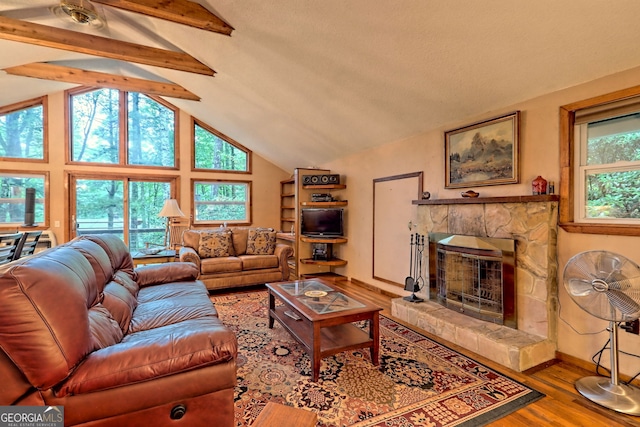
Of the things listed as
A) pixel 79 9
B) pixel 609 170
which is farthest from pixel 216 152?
pixel 609 170

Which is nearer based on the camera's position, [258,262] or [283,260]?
[258,262]

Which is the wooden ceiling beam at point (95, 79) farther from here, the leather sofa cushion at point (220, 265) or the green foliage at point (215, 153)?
the leather sofa cushion at point (220, 265)

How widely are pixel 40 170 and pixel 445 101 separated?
684 cm

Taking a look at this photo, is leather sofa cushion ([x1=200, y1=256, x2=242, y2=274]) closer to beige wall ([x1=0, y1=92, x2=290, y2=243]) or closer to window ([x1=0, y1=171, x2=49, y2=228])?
beige wall ([x1=0, y1=92, x2=290, y2=243])

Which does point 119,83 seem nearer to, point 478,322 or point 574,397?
point 478,322

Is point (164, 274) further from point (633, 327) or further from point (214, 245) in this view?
point (633, 327)

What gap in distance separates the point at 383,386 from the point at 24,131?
7.16m

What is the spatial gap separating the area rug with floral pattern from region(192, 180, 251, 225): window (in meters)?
4.49

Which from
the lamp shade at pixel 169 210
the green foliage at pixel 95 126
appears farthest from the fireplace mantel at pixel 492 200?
the green foliage at pixel 95 126

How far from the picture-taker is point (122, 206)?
19.9 feet

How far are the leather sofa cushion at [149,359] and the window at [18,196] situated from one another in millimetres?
5873

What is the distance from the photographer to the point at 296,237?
5.78 m

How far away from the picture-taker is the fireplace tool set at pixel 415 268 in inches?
138

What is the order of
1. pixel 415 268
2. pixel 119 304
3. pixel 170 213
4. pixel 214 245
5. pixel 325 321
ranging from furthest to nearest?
pixel 170 213
pixel 214 245
pixel 415 268
pixel 325 321
pixel 119 304
